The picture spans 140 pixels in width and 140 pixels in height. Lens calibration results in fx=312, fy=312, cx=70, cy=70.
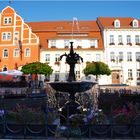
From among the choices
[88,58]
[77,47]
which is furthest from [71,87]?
[77,47]

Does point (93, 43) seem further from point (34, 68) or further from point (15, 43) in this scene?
point (34, 68)

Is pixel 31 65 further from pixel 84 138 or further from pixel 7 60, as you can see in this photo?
pixel 84 138

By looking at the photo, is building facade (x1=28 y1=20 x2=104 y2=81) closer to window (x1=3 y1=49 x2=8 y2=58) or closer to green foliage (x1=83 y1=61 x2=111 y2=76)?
window (x1=3 y1=49 x2=8 y2=58)

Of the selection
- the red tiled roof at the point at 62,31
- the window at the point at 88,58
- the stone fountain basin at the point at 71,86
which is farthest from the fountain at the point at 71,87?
the red tiled roof at the point at 62,31

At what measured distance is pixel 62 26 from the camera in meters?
51.2

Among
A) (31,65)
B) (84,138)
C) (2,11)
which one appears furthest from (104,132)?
(2,11)

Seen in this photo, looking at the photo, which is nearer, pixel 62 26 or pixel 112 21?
pixel 112 21

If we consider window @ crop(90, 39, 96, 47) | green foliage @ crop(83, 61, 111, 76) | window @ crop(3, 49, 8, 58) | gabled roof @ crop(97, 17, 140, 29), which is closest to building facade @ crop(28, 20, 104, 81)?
window @ crop(90, 39, 96, 47)

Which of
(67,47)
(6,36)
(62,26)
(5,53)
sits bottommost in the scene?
(5,53)

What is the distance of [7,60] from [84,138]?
39.3m

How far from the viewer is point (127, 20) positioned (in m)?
50.9

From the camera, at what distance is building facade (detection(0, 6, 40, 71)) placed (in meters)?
46.0

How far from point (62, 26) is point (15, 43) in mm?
8934

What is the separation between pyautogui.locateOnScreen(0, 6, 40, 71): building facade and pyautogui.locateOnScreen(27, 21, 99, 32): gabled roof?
361 cm
